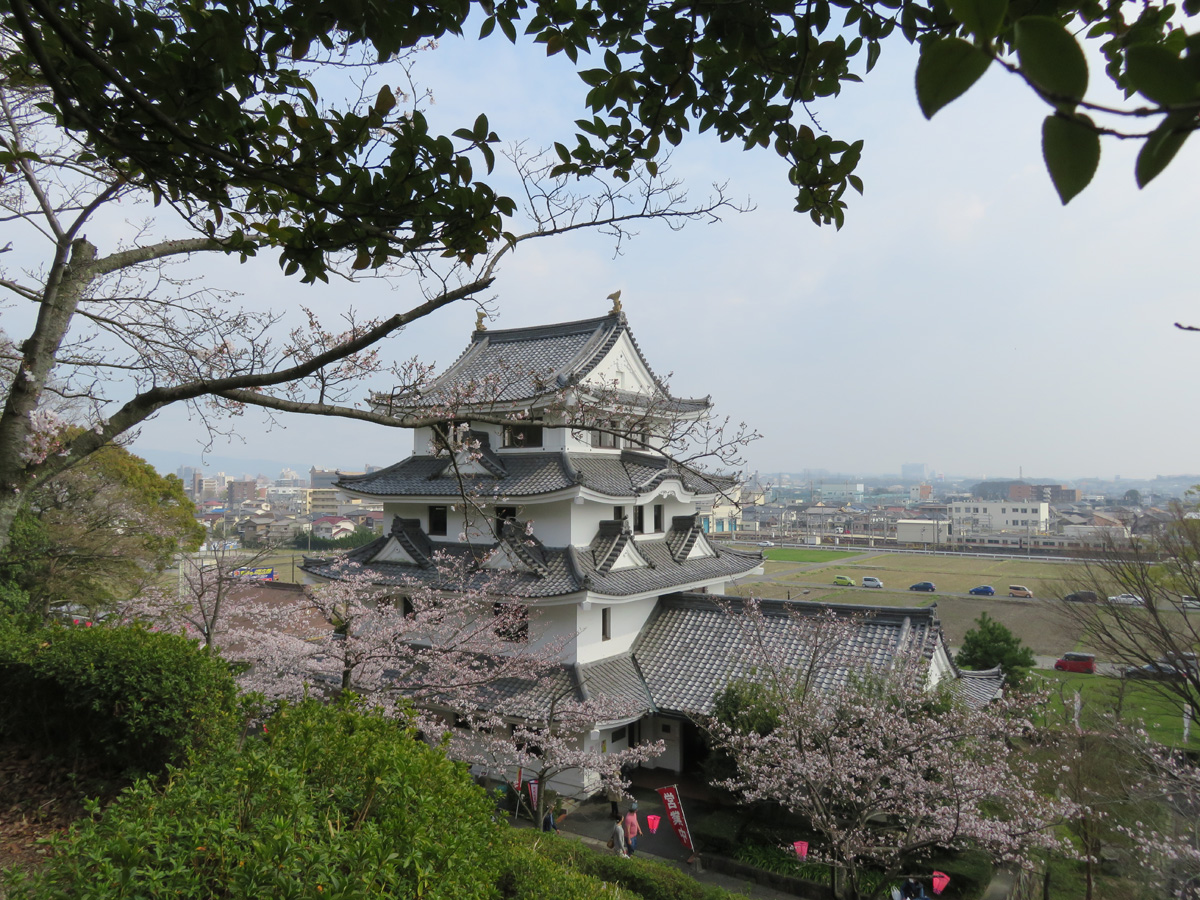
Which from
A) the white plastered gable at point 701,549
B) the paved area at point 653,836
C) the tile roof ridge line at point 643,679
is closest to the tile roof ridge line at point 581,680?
the tile roof ridge line at point 643,679

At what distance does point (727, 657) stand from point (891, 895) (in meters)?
5.27

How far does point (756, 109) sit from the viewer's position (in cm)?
290

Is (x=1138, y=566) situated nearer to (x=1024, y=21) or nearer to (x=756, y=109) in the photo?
(x=756, y=109)

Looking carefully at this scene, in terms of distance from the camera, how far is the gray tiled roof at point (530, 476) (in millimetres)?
15094

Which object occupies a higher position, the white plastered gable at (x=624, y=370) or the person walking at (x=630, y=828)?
the white plastered gable at (x=624, y=370)

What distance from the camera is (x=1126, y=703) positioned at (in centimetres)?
2250

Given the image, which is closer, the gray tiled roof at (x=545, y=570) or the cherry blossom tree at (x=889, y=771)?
the cherry blossom tree at (x=889, y=771)

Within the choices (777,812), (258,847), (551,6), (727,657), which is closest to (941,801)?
(777,812)

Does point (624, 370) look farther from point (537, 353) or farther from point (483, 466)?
point (483, 466)

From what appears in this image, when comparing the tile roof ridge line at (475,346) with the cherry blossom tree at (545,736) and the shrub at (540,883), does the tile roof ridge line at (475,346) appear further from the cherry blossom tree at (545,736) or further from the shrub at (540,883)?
the shrub at (540,883)

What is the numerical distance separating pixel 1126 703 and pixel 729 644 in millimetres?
17039

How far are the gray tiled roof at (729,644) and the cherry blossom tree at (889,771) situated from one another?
1140mm

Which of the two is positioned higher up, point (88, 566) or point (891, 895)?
point (88, 566)

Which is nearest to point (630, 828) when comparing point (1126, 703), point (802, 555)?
point (1126, 703)
